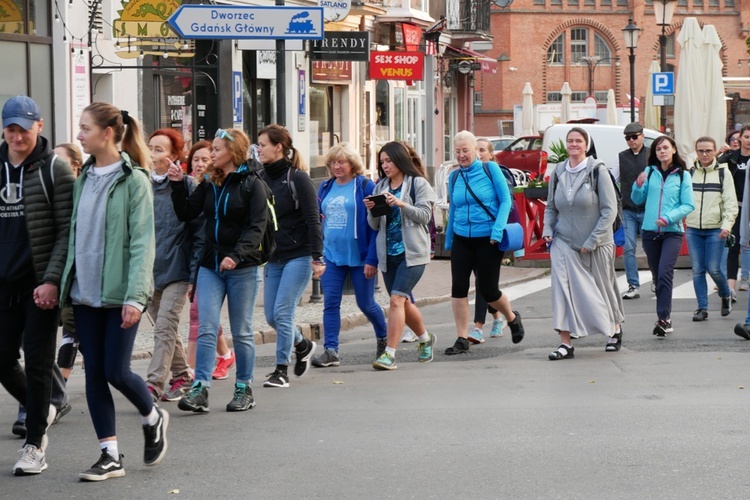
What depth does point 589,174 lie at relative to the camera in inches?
417

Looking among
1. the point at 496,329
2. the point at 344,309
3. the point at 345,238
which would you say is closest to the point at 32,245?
the point at 345,238

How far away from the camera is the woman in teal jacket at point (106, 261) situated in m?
6.30

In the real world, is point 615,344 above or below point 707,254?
below

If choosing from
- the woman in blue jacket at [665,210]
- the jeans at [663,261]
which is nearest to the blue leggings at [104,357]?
the jeans at [663,261]

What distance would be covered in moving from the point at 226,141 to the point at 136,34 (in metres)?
9.15

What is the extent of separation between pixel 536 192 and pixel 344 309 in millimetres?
5559

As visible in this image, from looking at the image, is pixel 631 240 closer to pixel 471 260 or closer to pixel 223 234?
pixel 471 260

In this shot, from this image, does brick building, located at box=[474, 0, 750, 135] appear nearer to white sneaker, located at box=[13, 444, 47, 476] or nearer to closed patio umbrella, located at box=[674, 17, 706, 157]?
closed patio umbrella, located at box=[674, 17, 706, 157]

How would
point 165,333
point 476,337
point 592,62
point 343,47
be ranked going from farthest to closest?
point 592,62
point 343,47
point 476,337
point 165,333

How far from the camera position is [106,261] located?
6324 millimetres

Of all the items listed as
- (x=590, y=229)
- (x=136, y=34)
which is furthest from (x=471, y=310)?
(x=136, y=34)

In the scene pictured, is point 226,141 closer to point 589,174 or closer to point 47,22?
A: point 589,174

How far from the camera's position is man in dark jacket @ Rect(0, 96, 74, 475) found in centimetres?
642

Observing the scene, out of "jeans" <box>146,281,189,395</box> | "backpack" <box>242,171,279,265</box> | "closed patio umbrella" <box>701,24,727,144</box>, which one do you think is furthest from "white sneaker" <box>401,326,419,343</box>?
"closed patio umbrella" <box>701,24,727,144</box>
